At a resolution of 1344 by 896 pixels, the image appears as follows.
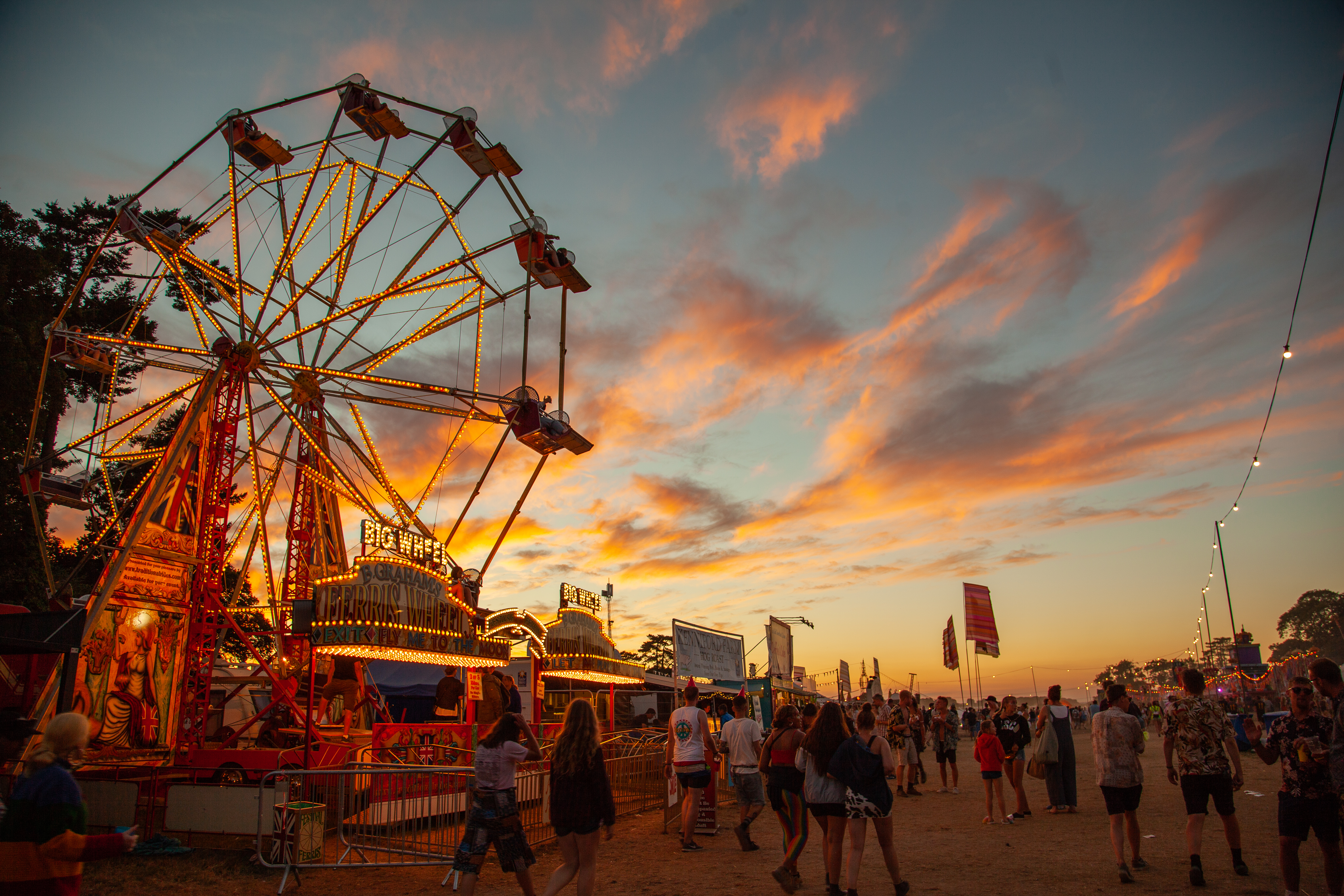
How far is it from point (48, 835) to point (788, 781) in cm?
551

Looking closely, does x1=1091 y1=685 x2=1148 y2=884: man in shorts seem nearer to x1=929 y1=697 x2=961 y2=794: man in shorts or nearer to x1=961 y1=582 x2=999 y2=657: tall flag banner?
x1=929 y1=697 x2=961 y2=794: man in shorts

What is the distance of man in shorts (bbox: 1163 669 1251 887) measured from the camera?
20.6 ft

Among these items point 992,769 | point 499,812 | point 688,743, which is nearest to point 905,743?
point 992,769

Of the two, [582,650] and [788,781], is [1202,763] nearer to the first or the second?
[788,781]

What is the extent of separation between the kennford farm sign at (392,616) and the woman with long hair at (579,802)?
695 cm

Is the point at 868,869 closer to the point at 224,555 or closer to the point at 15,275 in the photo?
the point at 224,555

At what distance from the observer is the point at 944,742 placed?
1466 cm

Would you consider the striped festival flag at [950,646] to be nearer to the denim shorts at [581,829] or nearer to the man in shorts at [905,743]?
the man in shorts at [905,743]

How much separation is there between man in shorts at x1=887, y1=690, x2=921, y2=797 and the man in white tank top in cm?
622

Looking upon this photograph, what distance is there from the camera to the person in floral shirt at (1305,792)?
5.29 m

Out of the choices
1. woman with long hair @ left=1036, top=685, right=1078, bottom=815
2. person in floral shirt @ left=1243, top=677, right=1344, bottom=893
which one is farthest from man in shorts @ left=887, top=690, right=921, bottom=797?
person in floral shirt @ left=1243, top=677, right=1344, bottom=893

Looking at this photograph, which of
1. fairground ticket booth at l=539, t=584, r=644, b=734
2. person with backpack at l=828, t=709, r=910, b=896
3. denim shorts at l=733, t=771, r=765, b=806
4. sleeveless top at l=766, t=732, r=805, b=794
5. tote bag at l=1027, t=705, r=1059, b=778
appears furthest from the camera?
fairground ticket booth at l=539, t=584, r=644, b=734

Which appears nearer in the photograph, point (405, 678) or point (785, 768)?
point (785, 768)

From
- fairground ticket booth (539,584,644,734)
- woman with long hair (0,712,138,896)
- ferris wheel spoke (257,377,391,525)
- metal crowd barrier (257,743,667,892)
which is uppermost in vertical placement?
ferris wheel spoke (257,377,391,525)
